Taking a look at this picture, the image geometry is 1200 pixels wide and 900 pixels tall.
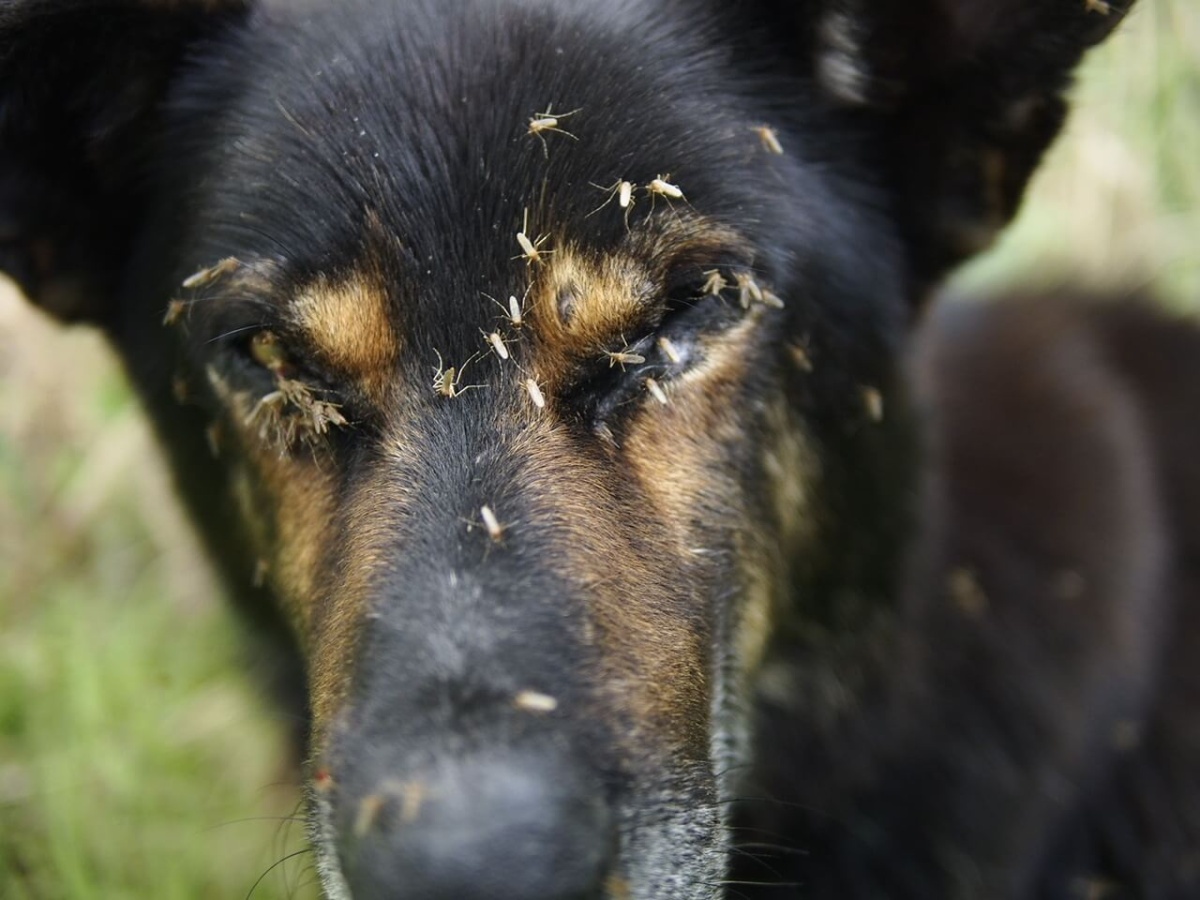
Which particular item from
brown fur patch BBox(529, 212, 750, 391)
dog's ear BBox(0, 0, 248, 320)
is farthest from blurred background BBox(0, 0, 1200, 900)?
brown fur patch BBox(529, 212, 750, 391)

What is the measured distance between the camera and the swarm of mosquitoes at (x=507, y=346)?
1.96 metres

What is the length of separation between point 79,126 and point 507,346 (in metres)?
1.11

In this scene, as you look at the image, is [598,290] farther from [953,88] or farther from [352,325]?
[953,88]

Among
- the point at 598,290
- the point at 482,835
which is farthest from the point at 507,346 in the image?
the point at 482,835

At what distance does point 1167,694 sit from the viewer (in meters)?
3.24

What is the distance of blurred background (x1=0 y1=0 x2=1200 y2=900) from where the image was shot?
10.5 ft

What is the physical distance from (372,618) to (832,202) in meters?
1.19

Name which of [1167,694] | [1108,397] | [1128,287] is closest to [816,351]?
[1108,397]

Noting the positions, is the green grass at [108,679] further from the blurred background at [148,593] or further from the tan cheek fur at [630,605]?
the tan cheek fur at [630,605]

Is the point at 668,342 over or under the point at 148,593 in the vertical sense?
over

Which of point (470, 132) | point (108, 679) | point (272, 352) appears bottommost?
point (108, 679)

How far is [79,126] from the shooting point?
2420 millimetres

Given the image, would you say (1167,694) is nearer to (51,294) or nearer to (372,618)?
(372,618)

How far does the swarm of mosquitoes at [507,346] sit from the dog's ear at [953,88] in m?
0.28
